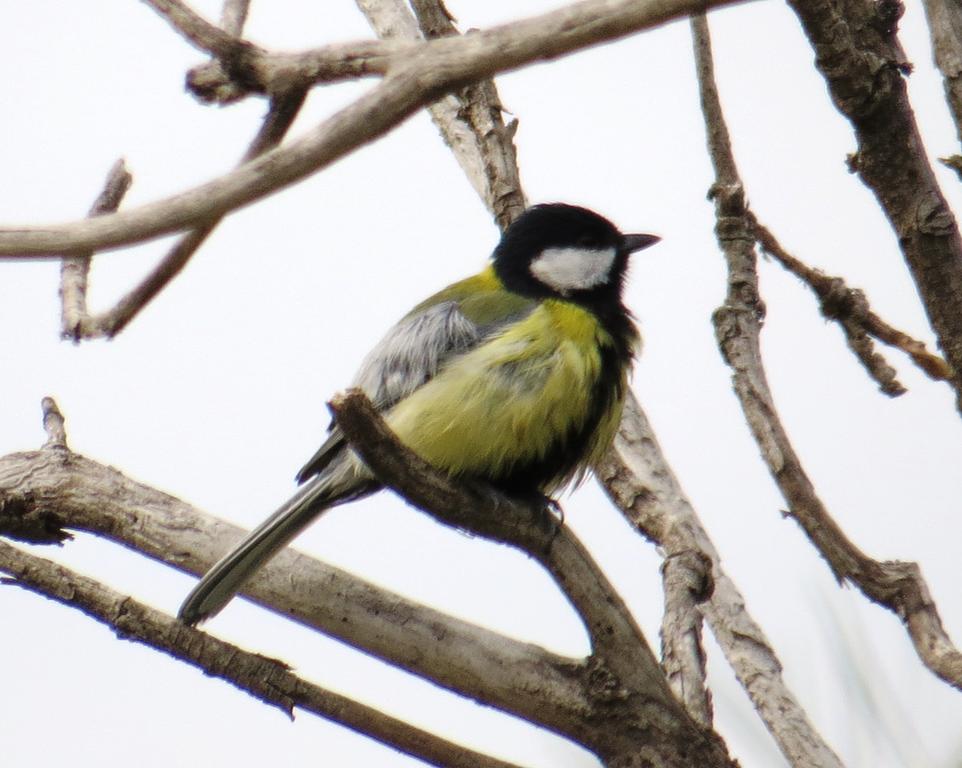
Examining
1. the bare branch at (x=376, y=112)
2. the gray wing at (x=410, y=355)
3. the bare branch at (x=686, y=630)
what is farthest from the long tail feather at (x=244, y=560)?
the bare branch at (x=376, y=112)

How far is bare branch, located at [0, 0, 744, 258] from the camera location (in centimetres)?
185

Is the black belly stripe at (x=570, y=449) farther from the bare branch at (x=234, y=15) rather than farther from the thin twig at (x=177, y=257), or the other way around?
the bare branch at (x=234, y=15)

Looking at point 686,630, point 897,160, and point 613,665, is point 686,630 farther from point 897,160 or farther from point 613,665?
point 897,160

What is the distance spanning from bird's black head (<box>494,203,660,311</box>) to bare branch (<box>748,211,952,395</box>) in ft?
3.08

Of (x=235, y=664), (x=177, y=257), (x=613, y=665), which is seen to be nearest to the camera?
(x=177, y=257)

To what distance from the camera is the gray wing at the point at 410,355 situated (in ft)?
11.8

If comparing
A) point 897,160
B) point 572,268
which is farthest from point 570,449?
point 897,160

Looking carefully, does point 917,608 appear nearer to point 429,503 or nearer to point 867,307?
point 867,307

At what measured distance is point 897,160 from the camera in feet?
8.70

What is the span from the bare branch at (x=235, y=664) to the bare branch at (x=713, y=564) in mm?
826

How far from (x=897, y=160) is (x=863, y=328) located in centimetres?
59

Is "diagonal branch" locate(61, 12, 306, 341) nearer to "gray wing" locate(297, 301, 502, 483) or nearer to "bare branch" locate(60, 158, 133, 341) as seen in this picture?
"bare branch" locate(60, 158, 133, 341)

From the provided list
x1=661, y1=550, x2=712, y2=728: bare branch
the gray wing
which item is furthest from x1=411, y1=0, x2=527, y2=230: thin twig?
x1=661, y1=550, x2=712, y2=728: bare branch

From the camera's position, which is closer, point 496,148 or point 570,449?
point 570,449
